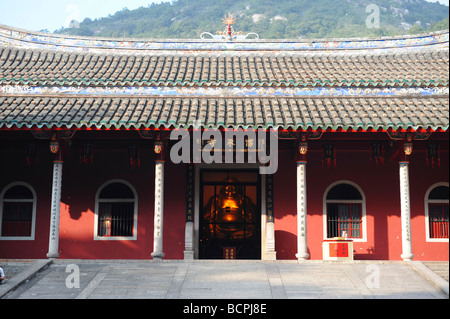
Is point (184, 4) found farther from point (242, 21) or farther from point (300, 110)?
point (300, 110)

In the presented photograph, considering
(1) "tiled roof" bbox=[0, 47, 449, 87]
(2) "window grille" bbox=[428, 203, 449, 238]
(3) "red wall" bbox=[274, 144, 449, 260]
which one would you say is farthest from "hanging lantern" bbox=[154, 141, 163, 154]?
(2) "window grille" bbox=[428, 203, 449, 238]

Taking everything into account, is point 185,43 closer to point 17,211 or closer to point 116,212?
point 116,212

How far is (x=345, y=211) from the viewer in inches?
470

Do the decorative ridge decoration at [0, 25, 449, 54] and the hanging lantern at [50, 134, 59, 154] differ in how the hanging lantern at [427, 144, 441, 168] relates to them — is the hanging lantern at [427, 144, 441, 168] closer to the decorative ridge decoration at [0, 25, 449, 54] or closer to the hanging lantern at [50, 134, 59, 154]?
the decorative ridge decoration at [0, 25, 449, 54]

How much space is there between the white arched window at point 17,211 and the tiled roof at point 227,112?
7.47 ft

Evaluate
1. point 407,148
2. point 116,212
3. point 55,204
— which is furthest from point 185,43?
point 407,148

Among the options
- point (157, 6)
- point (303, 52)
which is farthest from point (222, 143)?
point (157, 6)

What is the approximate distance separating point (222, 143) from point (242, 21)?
178ft

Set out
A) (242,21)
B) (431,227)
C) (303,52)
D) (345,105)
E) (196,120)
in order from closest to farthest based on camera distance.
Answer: (196,120)
(345,105)
(431,227)
(303,52)
(242,21)

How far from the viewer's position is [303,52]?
44.5ft

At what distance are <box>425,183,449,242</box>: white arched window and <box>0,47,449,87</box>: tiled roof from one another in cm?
252

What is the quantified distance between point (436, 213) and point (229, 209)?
488 cm

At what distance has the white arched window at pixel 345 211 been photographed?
38.9ft

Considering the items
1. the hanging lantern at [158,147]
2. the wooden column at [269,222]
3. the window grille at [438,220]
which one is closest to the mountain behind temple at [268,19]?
the window grille at [438,220]
